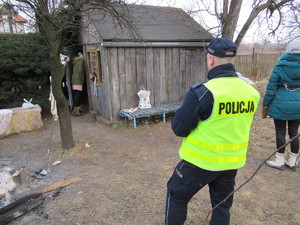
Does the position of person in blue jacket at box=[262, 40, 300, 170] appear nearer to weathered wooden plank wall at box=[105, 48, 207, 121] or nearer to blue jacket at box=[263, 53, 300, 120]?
blue jacket at box=[263, 53, 300, 120]

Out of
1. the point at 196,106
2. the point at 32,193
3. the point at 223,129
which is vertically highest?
the point at 196,106

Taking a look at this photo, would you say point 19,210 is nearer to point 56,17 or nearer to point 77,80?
point 56,17

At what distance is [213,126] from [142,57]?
526 centimetres

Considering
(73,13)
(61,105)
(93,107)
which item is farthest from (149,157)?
(93,107)

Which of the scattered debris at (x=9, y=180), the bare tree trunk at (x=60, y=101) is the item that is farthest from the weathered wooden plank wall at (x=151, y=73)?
the scattered debris at (x=9, y=180)

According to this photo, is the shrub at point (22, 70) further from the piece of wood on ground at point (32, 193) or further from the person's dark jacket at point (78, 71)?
the piece of wood on ground at point (32, 193)

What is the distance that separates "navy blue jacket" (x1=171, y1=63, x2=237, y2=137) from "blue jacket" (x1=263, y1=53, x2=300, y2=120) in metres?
2.18

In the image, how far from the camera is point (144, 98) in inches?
268

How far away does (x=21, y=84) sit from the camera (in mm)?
7043

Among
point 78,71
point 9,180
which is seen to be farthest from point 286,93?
point 78,71

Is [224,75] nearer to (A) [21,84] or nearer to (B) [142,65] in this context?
(B) [142,65]

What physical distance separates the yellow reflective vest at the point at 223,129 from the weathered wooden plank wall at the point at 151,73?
485cm

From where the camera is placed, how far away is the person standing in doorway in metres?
7.69

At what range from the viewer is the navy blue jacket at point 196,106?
66.3 inches
